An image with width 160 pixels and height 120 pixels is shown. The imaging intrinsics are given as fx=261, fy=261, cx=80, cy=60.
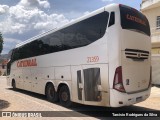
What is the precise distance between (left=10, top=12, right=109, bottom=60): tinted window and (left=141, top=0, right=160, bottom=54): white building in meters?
12.6

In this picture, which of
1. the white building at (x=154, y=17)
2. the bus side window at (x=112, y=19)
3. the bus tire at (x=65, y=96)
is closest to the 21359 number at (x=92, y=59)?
the bus side window at (x=112, y=19)

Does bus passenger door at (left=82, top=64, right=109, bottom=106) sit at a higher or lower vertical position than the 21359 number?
lower

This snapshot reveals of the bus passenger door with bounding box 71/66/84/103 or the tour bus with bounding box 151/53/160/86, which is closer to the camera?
the bus passenger door with bounding box 71/66/84/103

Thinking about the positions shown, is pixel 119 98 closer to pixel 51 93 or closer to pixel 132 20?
pixel 132 20

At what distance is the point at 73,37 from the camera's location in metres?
11.4

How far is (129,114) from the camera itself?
10305 millimetres

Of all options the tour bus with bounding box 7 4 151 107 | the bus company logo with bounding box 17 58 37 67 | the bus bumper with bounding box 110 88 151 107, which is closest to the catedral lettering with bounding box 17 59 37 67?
the bus company logo with bounding box 17 58 37 67

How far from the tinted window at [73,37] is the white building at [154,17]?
12592mm

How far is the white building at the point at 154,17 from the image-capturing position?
23641mm

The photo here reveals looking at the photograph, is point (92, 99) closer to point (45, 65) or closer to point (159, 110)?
point (159, 110)

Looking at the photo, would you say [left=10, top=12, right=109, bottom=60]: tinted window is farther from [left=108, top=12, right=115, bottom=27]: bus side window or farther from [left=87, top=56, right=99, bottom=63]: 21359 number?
[left=87, top=56, right=99, bottom=63]: 21359 number

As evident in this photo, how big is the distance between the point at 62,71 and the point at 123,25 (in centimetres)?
412

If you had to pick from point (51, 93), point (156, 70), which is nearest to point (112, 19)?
point (51, 93)

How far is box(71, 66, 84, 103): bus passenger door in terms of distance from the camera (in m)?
10.5
